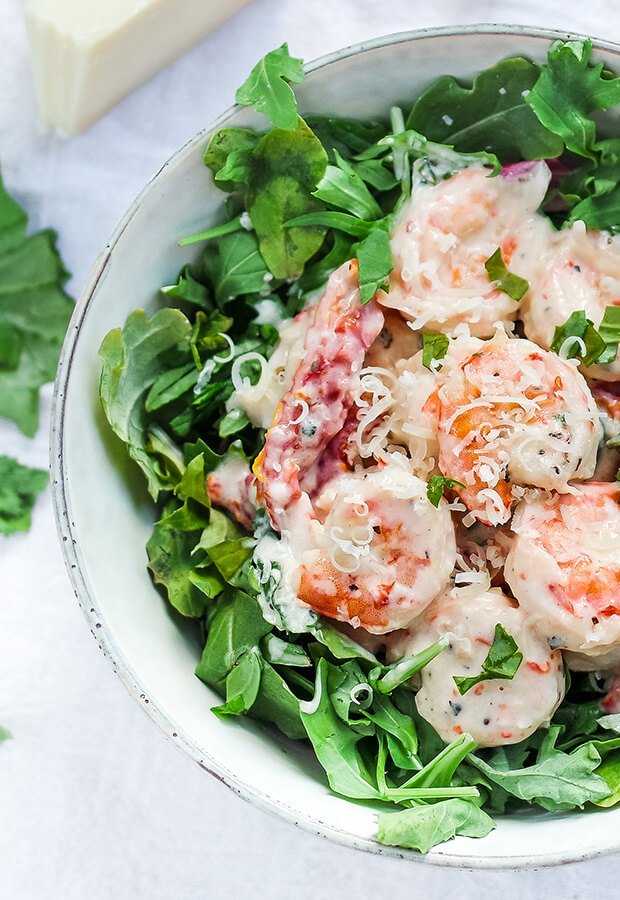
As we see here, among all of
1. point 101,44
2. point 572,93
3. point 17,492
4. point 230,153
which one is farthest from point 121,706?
point 572,93

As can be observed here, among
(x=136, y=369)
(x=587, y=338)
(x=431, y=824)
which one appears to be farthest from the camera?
(x=136, y=369)

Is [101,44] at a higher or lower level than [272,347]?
higher

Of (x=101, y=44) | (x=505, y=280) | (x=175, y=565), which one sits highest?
(x=101, y=44)

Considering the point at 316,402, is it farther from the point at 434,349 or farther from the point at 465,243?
the point at 465,243

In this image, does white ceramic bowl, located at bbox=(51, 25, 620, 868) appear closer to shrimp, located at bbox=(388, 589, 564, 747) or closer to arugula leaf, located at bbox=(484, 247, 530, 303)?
shrimp, located at bbox=(388, 589, 564, 747)

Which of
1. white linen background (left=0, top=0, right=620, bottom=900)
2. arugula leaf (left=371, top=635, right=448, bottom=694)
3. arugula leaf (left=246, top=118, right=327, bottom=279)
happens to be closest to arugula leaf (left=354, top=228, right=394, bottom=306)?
arugula leaf (left=246, top=118, right=327, bottom=279)

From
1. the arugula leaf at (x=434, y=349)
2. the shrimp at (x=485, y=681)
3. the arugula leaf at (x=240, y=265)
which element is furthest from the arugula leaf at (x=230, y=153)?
the shrimp at (x=485, y=681)

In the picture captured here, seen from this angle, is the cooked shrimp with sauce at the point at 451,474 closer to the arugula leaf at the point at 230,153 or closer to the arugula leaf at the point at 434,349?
the arugula leaf at the point at 434,349
